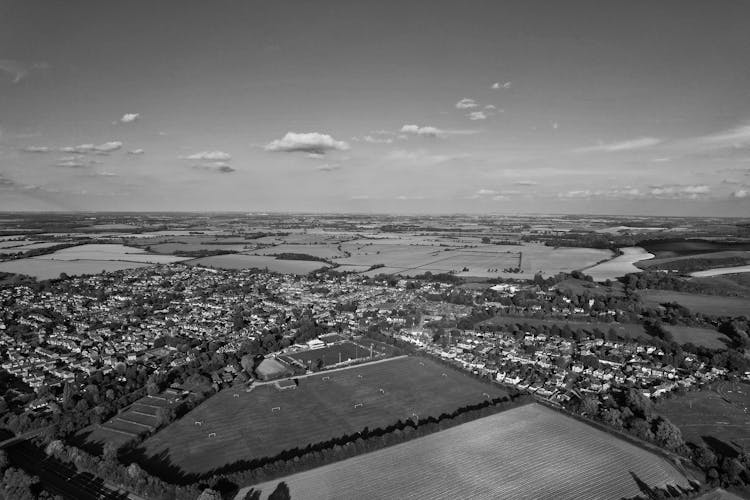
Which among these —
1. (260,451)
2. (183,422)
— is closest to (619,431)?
(260,451)

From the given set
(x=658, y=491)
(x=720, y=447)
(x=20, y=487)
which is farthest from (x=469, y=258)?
(x=20, y=487)

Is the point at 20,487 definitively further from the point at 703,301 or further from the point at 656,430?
the point at 703,301

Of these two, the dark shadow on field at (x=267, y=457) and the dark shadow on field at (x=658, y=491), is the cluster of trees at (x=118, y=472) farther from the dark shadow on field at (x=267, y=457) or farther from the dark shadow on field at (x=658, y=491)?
the dark shadow on field at (x=658, y=491)

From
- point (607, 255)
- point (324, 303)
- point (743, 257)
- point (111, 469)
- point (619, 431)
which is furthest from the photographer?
point (607, 255)

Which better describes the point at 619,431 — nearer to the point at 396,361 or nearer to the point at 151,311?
the point at 396,361

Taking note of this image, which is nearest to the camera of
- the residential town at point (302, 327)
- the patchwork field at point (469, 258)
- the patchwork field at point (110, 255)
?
the residential town at point (302, 327)

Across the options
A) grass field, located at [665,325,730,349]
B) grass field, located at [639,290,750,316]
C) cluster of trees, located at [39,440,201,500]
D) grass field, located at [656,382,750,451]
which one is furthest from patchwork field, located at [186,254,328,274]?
grass field, located at [656,382,750,451]

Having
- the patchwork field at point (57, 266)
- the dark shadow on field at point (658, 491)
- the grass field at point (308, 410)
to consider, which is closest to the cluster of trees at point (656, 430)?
the dark shadow on field at point (658, 491)
